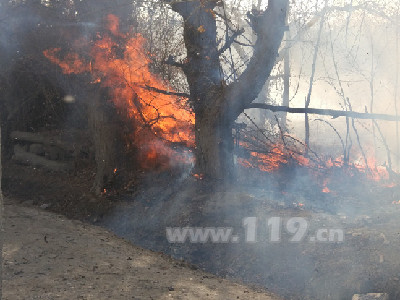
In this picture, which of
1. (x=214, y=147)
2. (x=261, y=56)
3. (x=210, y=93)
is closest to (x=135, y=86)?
(x=210, y=93)

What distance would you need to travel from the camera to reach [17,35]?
13.3 meters

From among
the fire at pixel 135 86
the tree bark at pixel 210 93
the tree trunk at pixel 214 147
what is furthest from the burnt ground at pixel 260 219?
the fire at pixel 135 86

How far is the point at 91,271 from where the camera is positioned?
6309 millimetres

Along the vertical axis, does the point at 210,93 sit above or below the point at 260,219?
above

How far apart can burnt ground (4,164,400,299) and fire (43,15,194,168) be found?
1167 millimetres

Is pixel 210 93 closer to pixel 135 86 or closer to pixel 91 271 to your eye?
pixel 135 86

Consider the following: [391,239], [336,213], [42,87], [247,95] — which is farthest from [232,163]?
[42,87]

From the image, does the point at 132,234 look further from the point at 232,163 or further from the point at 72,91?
the point at 72,91

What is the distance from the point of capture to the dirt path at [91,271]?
5504 millimetres

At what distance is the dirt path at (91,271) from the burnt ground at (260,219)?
660 mm

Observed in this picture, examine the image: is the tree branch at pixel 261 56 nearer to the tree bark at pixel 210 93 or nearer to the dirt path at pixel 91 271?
the tree bark at pixel 210 93

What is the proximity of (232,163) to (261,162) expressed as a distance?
174 centimetres

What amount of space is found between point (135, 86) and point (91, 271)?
5.52 meters

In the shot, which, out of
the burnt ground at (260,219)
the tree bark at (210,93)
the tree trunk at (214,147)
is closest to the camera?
the burnt ground at (260,219)
